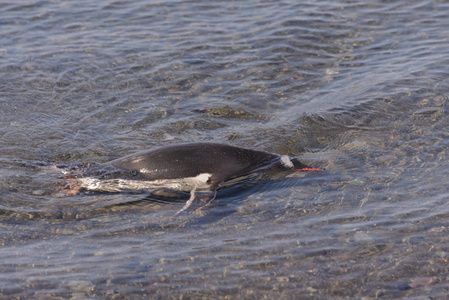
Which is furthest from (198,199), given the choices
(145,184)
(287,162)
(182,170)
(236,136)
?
(236,136)

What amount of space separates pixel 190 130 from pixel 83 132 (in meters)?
1.60

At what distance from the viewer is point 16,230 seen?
5.86m

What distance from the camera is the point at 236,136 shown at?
7922mm

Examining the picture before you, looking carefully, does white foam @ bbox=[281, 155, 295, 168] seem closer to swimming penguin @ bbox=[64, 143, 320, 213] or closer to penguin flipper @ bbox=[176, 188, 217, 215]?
swimming penguin @ bbox=[64, 143, 320, 213]

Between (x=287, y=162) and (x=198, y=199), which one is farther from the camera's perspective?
(x=287, y=162)

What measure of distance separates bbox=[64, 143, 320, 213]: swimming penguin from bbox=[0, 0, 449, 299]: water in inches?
9.2

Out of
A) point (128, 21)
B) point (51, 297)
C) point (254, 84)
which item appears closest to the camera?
point (51, 297)

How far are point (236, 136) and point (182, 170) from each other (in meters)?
1.75

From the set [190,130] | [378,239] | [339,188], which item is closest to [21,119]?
[190,130]

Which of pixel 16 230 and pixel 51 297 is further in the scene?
pixel 16 230

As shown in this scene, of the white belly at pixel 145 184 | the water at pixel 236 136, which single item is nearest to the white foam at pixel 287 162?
the water at pixel 236 136

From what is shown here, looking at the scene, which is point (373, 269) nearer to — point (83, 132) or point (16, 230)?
point (16, 230)

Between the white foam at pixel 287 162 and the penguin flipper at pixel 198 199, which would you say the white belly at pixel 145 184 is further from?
the white foam at pixel 287 162

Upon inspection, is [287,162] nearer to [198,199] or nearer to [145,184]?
[198,199]
